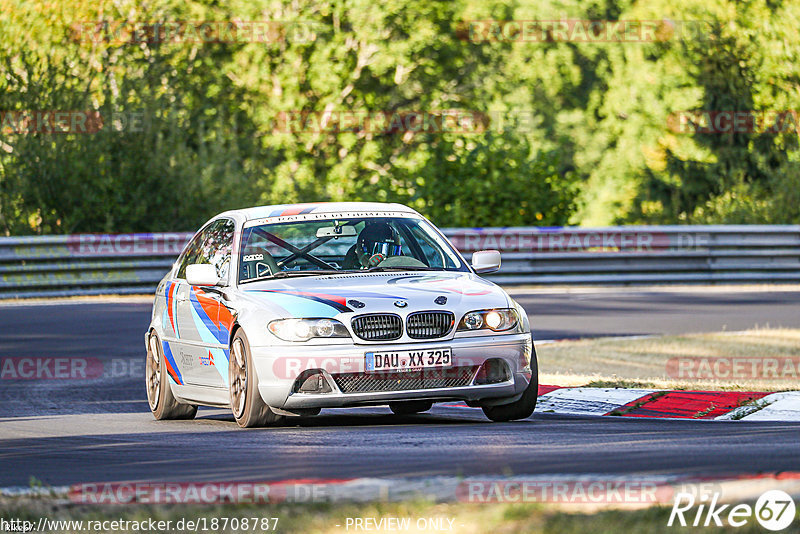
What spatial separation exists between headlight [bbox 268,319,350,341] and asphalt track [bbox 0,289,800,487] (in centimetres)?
61

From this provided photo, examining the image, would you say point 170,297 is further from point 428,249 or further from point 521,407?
point 521,407

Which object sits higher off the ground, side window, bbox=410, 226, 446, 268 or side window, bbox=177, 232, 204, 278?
side window, bbox=410, 226, 446, 268

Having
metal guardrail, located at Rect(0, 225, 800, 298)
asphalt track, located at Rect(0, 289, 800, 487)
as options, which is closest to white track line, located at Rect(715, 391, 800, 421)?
asphalt track, located at Rect(0, 289, 800, 487)

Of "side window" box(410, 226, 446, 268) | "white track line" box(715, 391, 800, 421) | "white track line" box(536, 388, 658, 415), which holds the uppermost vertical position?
"side window" box(410, 226, 446, 268)

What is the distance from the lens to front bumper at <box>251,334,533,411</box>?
905 centimetres

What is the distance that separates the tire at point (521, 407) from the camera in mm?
9680

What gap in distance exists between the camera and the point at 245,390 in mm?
9430

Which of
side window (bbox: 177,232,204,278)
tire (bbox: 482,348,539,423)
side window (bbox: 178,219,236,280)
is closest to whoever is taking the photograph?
tire (bbox: 482,348,539,423)

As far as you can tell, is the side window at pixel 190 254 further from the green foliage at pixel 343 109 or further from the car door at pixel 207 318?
the green foliage at pixel 343 109

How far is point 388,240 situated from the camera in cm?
1046

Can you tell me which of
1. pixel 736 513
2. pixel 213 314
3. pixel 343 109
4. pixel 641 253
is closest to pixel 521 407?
pixel 213 314

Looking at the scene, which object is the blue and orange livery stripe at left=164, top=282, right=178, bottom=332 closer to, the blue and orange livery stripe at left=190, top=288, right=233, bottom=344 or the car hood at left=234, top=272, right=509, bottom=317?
the blue and orange livery stripe at left=190, top=288, right=233, bottom=344

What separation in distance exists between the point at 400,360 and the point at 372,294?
49cm

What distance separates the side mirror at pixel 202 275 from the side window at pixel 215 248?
202 millimetres
